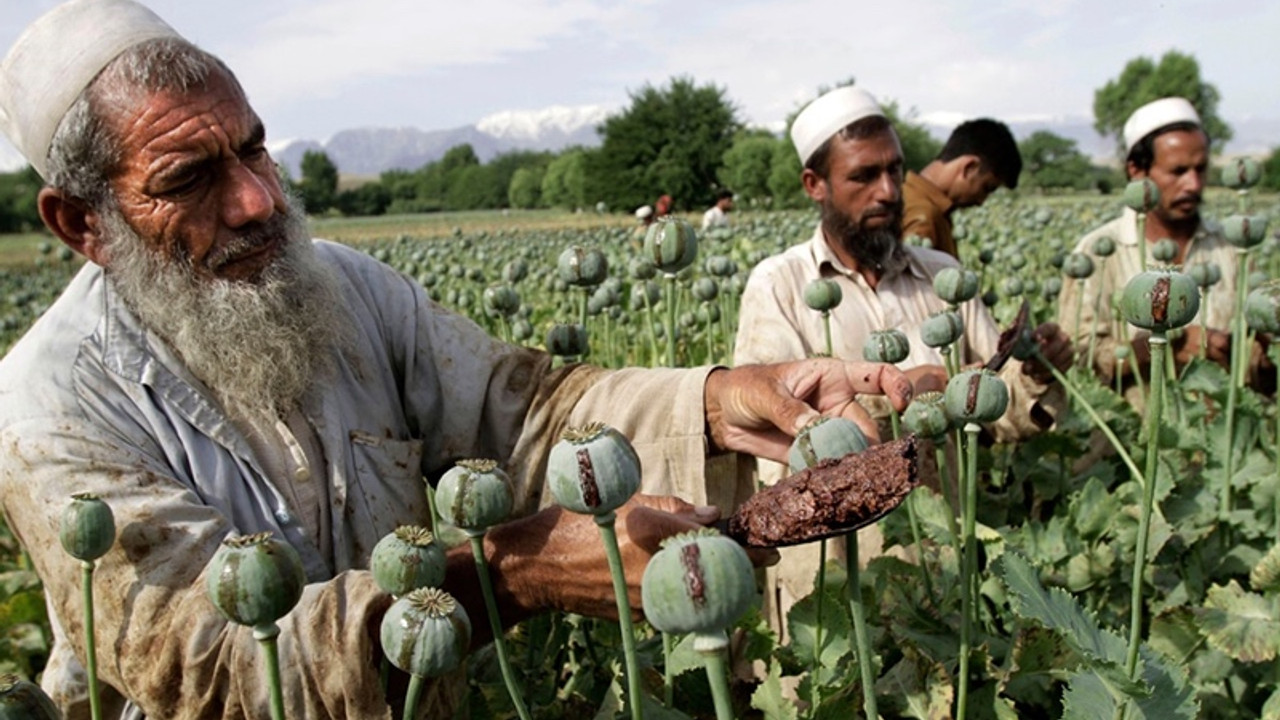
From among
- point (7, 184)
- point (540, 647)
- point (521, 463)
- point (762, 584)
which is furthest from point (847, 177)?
point (7, 184)

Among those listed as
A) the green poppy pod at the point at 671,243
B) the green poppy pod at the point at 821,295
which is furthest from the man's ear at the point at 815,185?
the green poppy pod at the point at 671,243

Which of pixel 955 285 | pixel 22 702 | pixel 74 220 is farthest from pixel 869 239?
pixel 22 702

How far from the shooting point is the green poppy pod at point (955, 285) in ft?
8.55

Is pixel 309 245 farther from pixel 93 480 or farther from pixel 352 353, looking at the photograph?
pixel 93 480

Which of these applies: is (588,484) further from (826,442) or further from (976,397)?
(976,397)

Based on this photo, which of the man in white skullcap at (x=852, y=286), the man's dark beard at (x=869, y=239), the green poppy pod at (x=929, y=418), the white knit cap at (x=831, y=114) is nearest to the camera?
the green poppy pod at (x=929, y=418)

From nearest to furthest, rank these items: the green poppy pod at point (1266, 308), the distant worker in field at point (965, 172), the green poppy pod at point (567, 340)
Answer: the green poppy pod at point (1266, 308), the green poppy pod at point (567, 340), the distant worker in field at point (965, 172)

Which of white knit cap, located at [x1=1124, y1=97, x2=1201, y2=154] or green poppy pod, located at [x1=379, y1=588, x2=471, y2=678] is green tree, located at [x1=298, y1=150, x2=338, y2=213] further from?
green poppy pod, located at [x1=379, y1=588, x2=471, y2=678]

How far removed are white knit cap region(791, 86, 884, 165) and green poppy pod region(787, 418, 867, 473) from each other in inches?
92.1

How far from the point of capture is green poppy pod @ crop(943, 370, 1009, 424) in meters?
1.69

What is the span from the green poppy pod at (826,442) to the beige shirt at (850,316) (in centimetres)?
175

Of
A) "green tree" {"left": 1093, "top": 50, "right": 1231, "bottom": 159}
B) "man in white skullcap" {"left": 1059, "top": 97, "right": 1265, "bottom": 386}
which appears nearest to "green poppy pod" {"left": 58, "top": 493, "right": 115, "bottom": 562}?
"man in white skullcap" {"left": 1059, "top": 97, "right": 1265, "bottom": 386}

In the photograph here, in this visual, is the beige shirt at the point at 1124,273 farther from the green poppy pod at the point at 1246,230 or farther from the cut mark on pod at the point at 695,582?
the cut mark on pod at the point at 695,582

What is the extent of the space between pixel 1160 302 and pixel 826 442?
0.54 metres
